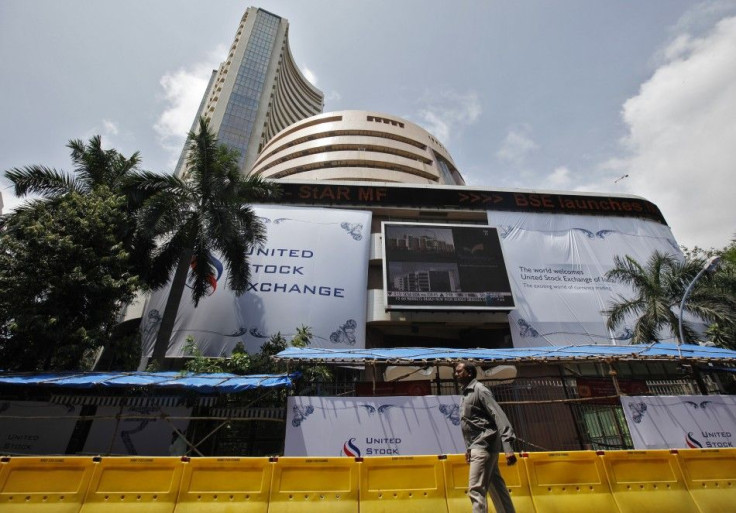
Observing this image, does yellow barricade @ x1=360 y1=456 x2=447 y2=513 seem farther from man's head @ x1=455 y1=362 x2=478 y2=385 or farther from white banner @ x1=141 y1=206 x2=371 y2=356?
white banner @ x1=141 y1=206 x2=371 y2=356

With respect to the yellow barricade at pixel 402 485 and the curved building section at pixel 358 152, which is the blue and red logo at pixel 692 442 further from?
the curved building section at pixel 358 152

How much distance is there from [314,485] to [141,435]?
21.3 ft

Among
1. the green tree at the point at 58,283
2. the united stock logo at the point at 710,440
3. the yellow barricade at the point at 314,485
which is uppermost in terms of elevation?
the green tree at the point at 58,283

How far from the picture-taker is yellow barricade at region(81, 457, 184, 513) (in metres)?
4.59

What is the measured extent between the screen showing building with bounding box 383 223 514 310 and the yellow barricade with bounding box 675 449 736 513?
11.6 metres

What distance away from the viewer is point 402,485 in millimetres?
5012

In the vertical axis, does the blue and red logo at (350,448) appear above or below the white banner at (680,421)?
below

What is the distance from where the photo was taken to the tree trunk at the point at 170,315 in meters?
13.1

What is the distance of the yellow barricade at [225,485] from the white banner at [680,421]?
7990mm

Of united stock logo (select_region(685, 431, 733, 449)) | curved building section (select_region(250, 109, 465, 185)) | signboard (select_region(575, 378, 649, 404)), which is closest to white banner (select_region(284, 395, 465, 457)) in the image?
signboard (select_region(575, 378, 649, 404))

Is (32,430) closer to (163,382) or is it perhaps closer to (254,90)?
(163,382)

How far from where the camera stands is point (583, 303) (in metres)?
19.4

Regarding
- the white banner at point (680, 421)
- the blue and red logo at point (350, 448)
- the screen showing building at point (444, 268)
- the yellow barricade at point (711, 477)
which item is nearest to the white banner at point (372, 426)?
the blue and red logo at point (350, 448)

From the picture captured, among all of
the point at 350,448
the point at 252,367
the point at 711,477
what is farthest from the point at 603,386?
the point at 252,367
